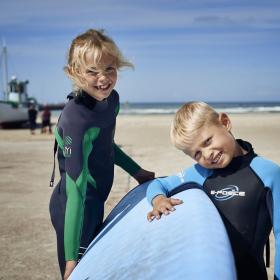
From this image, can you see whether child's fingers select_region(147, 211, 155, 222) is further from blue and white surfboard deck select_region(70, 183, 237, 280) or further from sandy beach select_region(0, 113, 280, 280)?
sandy beach select_region(0, 113, 280, 280)

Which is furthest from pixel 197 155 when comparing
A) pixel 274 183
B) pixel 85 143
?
pixel 85 143

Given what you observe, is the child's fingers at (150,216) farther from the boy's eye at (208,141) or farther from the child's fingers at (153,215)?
the boy's eye at (208,141)

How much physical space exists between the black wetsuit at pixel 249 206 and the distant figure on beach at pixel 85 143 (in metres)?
0.60

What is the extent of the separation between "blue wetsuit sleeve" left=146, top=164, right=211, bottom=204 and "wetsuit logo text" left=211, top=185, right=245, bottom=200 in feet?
0.38

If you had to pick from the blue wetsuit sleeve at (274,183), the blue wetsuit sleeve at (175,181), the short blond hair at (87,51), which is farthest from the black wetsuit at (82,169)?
the blue wetsuit sleeve at (274,183)

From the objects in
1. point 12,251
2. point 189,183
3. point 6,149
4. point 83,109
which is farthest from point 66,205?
point 6,149

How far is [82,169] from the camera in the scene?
2037 mm

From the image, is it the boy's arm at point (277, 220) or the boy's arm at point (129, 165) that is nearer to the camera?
the boy's arm at point (277, 220)

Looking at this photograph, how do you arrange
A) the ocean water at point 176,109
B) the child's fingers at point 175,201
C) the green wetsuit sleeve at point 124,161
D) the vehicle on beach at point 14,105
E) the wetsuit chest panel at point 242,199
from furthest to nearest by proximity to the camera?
the ocean water at point 176,109
the vehicle on beach at point 14,105
the green wetsuit sleeve at point 124,161
the child's fingers at point 175,201
the wetsuit chest panel at point 242,199

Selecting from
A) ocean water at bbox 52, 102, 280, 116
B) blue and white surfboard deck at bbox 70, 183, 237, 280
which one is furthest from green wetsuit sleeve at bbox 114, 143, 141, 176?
ocean water at bbox 52, 102, 280, 116

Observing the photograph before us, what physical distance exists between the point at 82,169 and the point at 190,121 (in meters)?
0.56

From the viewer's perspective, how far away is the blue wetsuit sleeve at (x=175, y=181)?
227 centimetres

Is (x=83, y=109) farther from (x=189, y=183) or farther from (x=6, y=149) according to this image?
(x=6, y=149)

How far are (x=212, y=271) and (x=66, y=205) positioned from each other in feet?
2.90
